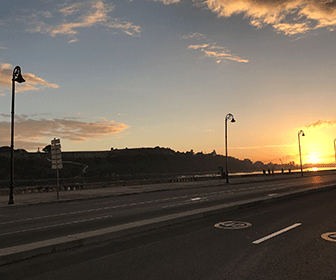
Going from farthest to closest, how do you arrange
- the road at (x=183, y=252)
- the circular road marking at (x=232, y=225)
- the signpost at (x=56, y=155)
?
the signpost at (x=56, y=155) < the circular road marking at (x=232, y=225) < the road at (x=183, y=252)

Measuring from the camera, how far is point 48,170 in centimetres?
13050

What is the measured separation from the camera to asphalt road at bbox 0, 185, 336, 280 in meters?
Result: 5.49

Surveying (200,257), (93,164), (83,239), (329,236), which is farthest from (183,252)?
(93,164)

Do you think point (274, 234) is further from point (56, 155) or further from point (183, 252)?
point (56, 155)

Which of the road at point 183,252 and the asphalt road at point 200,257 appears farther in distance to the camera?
the road at point 183,252

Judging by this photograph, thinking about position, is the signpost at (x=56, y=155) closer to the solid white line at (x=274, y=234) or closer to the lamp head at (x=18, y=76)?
the lamp head at (x=18, y=76)

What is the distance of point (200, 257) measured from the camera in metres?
6.47

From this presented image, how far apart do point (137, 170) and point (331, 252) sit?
170 m

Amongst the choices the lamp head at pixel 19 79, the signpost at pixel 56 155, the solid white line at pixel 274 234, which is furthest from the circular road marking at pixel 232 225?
the lamp head at pixel 19 79

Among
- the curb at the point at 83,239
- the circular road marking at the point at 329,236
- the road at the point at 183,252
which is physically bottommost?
the circular road marking at the point at 329,236

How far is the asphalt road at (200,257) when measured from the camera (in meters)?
5.49

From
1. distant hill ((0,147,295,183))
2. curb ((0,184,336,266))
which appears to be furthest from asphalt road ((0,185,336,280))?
distant hill ((0,147,295,183))

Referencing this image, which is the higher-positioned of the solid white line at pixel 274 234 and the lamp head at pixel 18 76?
the lamp head at pixel 18 76

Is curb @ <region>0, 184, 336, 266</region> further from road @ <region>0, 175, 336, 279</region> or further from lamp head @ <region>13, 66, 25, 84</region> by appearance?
lamp head @ <region>13, 66, 25, 84</region>
